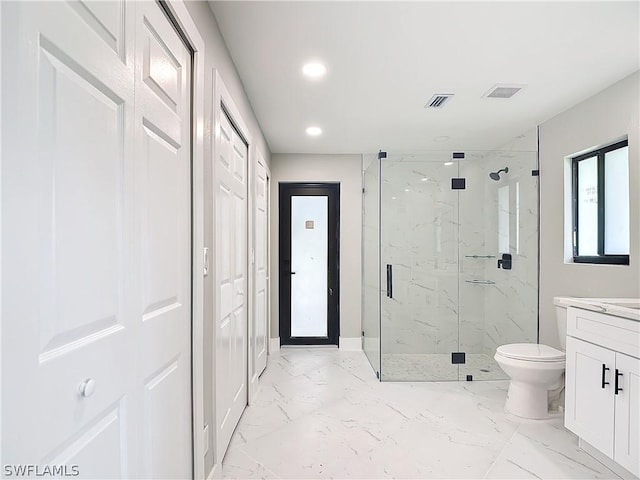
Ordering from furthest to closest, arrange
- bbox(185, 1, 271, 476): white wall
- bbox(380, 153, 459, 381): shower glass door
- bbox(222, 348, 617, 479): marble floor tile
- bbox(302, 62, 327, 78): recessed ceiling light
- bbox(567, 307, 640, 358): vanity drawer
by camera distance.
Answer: bbox(380, 153, 459, 381): shower glass door < bbox(302, 62, 327, 78): recessed ceiling light < bbox(222, 348, 617, 479): marble floor tile < bbox(567, 307, 640, 358): vanity drawer < bbox(185, 1, 271, 476): white wall

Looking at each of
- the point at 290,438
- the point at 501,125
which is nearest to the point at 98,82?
the point at 290,438

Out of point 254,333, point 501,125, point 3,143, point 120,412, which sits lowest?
point 254,333

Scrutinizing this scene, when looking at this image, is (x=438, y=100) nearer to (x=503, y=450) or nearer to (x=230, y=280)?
(x=230, y=280)

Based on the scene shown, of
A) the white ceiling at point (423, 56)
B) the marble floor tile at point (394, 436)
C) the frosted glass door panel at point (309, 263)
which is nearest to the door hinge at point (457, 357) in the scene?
the marble floor tile at point (394, 436)

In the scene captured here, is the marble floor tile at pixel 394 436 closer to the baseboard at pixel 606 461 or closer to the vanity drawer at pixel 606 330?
the baseboard at pixel 606 461

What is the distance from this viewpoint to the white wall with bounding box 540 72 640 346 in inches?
104

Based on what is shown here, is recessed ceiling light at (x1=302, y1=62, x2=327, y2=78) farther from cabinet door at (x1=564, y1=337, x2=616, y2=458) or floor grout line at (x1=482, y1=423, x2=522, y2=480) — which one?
floor grout line at (x1=482, y1=423, x2=522, y2=480)

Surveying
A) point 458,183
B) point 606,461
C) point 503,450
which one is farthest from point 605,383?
point 458,183

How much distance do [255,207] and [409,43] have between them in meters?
1.80

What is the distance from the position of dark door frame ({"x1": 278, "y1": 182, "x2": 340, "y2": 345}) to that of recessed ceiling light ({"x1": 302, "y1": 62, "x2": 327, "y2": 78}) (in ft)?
8.14

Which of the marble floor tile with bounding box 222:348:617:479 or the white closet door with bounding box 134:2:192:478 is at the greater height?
the white closet door with bounding box 134:2:192:478

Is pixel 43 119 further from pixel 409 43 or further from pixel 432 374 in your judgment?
pixel 432 374

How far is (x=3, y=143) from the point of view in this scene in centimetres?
66

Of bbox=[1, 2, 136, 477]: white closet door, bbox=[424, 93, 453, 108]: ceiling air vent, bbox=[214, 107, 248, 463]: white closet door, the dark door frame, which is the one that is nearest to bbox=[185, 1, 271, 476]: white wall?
bbox=[214, 107, 248, 463]: white closet door
